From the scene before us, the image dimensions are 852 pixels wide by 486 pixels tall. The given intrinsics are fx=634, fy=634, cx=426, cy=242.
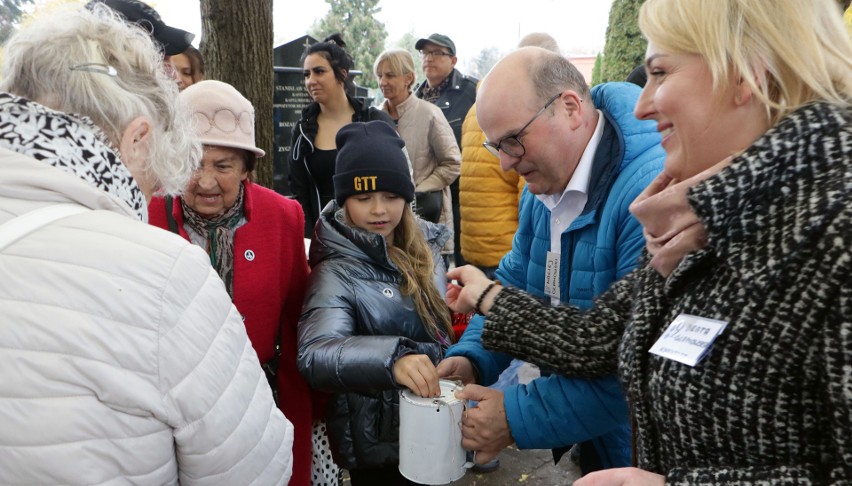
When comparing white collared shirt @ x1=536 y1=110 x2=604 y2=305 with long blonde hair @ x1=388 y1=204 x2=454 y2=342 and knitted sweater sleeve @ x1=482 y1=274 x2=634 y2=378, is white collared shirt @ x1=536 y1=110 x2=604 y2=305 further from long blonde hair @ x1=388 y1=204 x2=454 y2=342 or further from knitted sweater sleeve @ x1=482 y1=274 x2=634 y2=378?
long blonde hair @ x1=388 y1=204 x2=454 y2=342

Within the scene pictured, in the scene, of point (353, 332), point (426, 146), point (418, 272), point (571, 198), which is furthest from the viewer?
point (426, 146)

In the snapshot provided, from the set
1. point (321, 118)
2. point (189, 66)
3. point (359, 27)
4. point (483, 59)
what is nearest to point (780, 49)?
point (189, 66)

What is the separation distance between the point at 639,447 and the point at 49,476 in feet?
3.62

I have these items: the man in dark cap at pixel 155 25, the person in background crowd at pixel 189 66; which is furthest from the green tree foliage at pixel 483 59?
the man in dark cap at pixel 155 25

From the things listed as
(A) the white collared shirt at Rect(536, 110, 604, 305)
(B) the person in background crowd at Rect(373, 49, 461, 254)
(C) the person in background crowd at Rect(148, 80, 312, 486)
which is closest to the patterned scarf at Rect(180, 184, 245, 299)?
(C) the person in background crowd at Rect(148, 80, 312, 486)

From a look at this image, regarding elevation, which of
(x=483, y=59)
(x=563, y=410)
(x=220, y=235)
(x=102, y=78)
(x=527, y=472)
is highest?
(x=483, y=59)

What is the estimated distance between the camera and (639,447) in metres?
1.30

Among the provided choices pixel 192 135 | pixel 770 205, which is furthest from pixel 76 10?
pixel 770 205

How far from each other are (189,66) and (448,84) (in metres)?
2.83

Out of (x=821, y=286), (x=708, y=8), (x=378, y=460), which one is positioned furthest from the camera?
(x=378, y=460)

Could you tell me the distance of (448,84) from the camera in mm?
6141

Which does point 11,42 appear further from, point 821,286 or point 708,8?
point 821,286

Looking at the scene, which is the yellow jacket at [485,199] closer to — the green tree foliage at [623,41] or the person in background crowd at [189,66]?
the person in background crowd at [189,66]

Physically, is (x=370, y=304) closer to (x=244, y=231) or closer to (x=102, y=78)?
(x=244, y=231)
